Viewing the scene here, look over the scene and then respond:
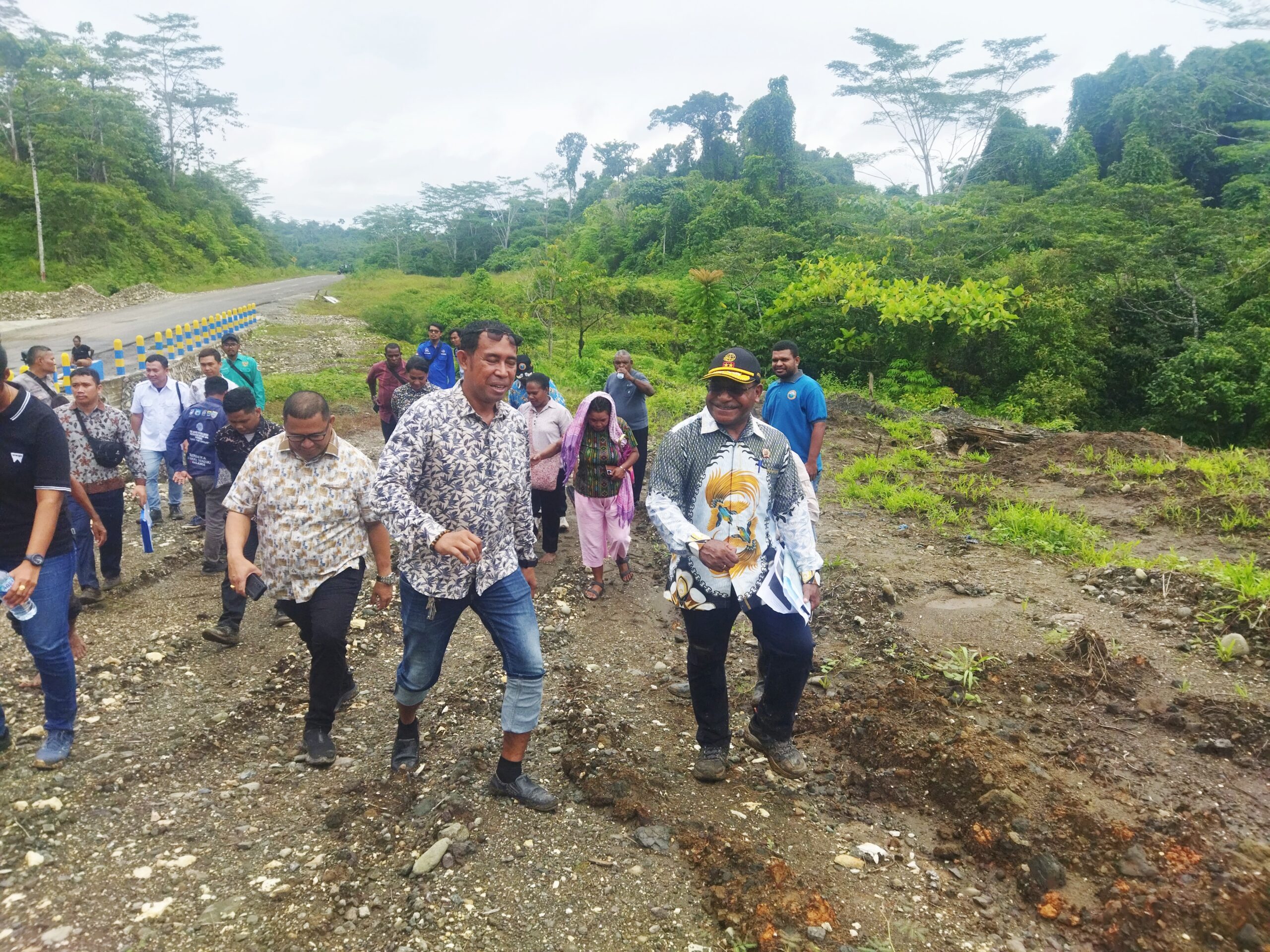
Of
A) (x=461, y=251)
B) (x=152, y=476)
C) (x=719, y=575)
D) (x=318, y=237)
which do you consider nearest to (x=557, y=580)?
(x=719, y=575)

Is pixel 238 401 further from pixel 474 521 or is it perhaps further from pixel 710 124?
pixel 710 124

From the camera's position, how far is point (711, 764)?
3.26m

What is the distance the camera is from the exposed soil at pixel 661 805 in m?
2.45

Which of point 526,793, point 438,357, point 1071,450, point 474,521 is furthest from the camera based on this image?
point 1071,450

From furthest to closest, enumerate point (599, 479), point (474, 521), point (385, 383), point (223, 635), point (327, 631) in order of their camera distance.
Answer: point (385, 383) → point (599, 479) → point (223, 635) → point (327, 631) → point (474, 521)

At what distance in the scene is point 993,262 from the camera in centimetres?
1653

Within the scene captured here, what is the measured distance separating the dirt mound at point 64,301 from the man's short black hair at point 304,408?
2232cm

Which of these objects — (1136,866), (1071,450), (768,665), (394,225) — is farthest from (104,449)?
(394,225)

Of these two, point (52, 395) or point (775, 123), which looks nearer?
point (52, 395)

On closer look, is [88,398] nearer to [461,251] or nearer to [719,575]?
[719,575]

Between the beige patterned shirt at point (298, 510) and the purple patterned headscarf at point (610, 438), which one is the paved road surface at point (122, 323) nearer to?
the purple patterned headscarf at point (610, 438)

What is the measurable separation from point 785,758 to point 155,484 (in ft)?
22.0

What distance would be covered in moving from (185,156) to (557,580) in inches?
1993

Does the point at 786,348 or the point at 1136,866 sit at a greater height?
the point at 786,348
